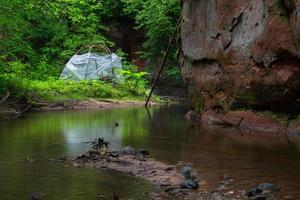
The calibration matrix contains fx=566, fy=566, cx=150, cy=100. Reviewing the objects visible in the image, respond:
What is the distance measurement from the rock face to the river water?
1764 mm

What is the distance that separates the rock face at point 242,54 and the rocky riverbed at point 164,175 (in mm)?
7481

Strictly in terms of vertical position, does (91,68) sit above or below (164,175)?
above

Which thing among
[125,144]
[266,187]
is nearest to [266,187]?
[266,187]

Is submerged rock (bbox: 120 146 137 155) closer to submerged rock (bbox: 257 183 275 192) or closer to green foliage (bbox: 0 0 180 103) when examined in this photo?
submerged rock (bbox: 257 183 275 192)

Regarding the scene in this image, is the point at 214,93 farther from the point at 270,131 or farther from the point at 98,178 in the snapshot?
the point at 98,178

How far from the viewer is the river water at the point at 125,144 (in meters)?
10.2

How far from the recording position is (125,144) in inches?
627

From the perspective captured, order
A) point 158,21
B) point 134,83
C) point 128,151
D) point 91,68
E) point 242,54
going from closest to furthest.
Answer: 1. point 128,151
2. point 242,54
3. point 134,83
4. point 91,68
5. point 158,21

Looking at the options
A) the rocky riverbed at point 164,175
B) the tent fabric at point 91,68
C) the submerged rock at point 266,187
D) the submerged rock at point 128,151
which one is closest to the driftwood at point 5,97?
the rocky riverbed at point 164,175

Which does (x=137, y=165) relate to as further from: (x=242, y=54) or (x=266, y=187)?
(x=242, y=54)

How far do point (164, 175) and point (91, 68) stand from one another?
26.9 meters

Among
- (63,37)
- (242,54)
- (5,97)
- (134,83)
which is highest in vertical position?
(63,37)

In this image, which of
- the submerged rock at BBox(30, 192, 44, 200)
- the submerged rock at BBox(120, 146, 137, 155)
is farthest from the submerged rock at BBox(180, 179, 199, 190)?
the submerged rock at BBox(120, 146, 137, 155)

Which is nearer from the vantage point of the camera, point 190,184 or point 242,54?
point 190,184
